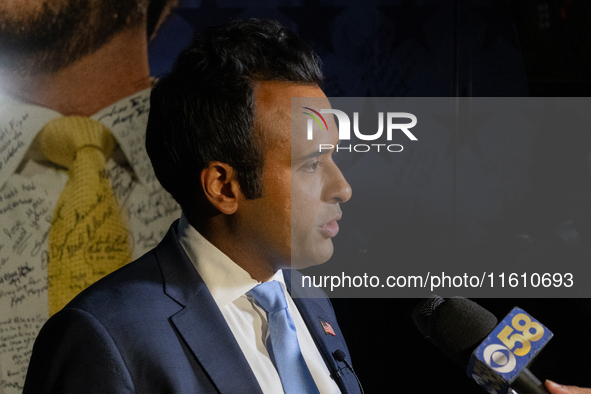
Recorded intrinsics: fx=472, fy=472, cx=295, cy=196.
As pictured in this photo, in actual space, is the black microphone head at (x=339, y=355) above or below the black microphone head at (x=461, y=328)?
below

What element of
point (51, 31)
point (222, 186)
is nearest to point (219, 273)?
point (222, 186)

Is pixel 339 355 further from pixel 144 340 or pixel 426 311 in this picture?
pixel 144 340

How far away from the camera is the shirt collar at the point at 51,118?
1817 mm

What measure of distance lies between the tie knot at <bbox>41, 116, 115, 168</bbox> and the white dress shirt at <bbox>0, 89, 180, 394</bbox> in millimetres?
27

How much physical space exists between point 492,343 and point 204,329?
0.53 metres

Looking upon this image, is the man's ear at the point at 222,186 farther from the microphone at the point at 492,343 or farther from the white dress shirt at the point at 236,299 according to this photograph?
the microphone at the point at 492,343

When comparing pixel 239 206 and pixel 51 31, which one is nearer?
pixel 239 206

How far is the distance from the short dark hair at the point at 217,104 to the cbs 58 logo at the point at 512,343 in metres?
0.54

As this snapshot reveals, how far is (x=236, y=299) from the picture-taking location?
1.04 meters

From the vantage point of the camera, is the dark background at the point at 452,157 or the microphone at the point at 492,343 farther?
the dark background at the point at 452,157

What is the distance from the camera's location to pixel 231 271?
1023 millimetres

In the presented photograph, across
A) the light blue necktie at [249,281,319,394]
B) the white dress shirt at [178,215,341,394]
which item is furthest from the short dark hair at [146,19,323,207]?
the light blue necktie at [249,281,319,394]

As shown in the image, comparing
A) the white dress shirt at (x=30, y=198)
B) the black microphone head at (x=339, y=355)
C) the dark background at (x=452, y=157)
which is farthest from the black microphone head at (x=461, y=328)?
the white dress shirt at (x=30, y=198)

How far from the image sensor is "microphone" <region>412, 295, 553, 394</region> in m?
0.77
